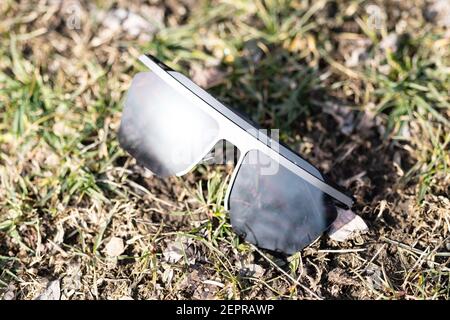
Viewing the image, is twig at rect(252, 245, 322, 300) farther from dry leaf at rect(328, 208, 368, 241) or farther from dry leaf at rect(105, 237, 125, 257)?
dry leaf at rect(105, 237, 125, 257)

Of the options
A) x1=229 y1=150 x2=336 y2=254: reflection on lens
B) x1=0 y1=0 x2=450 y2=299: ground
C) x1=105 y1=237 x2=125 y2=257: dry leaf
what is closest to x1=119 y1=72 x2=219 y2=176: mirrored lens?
x1=0 y1=0 x2=450 y2=299: ground

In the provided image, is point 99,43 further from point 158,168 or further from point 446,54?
point 446,54

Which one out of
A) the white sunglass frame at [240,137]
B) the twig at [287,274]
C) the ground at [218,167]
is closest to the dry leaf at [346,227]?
the ground at [218,167]

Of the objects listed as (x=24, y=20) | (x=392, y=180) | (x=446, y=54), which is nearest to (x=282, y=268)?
(x=392, y=180)

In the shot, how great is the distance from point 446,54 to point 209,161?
4.62 feet

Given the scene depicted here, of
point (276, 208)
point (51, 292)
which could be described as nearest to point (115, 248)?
point (51, 292)

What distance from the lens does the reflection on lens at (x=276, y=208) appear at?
234 cm

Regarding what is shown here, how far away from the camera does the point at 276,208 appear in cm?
241

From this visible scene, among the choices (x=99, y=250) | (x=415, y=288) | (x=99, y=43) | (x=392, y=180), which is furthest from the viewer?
(x=99, y=43)

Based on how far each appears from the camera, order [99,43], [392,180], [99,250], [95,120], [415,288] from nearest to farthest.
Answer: [415,288] → [99,250] → [392,180] → [95,120] → [99,43]

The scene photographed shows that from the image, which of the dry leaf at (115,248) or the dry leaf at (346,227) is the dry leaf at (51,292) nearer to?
the dry leaf at (115,248)

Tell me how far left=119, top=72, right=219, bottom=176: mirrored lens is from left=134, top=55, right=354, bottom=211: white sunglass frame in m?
0.09

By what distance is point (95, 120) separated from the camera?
9.34ft

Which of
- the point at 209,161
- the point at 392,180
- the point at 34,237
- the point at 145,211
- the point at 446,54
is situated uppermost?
the point at 446,54
